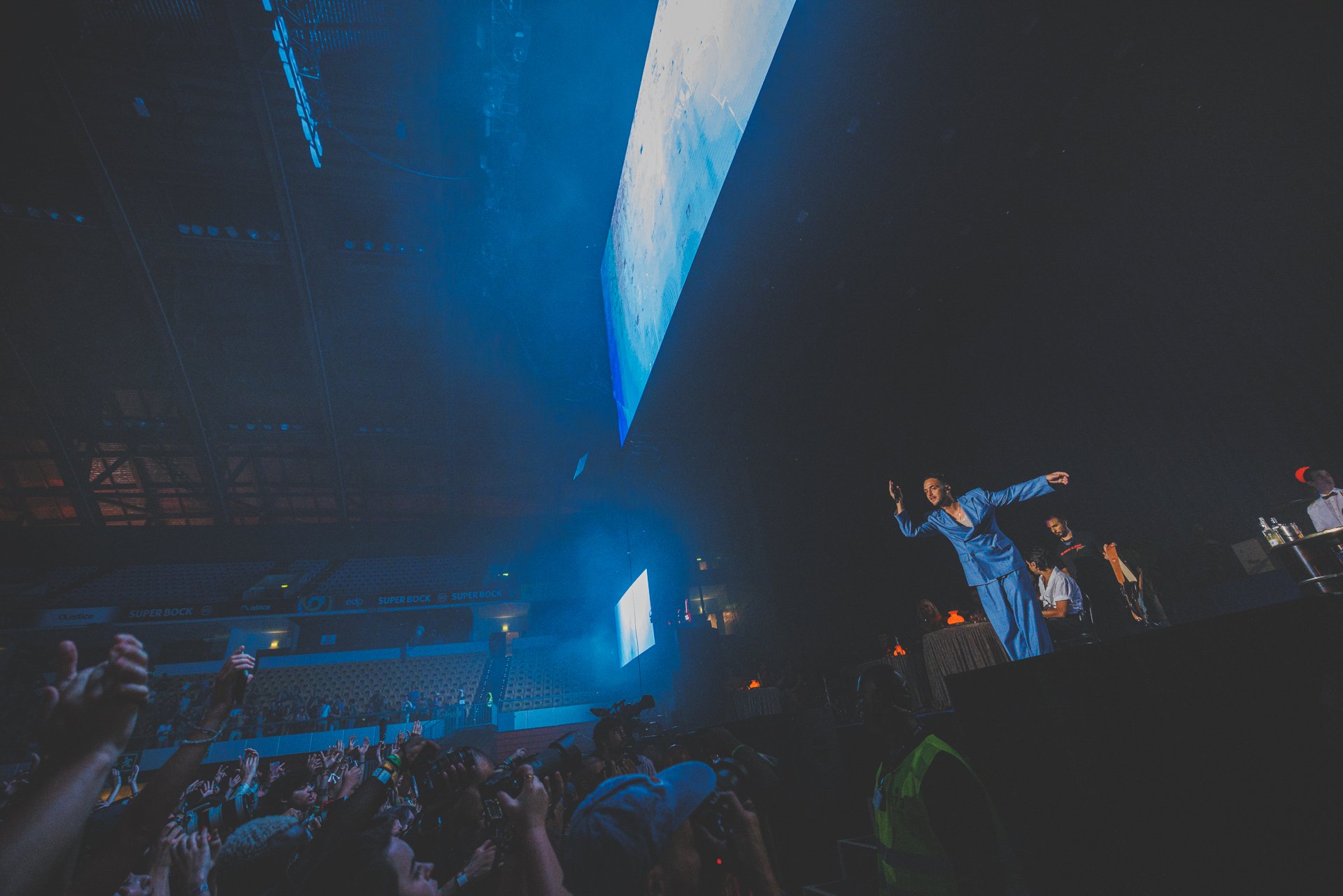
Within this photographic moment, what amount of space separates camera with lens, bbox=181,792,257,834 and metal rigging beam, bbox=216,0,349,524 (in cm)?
1197

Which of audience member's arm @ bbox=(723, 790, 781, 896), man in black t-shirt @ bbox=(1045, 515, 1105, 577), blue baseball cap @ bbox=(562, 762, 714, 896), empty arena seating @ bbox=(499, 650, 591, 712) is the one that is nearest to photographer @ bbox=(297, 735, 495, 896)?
blue baseball cap @ bbox=(562, 762, 714, 896)

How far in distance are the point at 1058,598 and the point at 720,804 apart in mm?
4804

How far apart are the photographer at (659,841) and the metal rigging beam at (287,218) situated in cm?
1328

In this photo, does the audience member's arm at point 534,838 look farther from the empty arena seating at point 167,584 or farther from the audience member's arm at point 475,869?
the empty arena seating at point 167,584

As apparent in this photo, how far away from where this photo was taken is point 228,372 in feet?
51.1

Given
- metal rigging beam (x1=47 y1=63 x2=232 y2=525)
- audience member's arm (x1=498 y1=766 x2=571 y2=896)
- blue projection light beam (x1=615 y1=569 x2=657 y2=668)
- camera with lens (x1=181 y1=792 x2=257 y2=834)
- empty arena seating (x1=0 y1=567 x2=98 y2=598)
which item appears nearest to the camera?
audience member's arm (x1=498 y1=766 x2=571 y2=896)

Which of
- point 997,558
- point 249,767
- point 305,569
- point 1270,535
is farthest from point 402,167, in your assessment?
point 305,569

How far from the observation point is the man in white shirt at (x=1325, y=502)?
4.01 meters

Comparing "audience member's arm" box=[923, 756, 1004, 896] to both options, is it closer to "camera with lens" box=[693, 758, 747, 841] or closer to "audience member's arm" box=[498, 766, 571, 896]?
"camera with lens" box=[693, 758, 747, 841]

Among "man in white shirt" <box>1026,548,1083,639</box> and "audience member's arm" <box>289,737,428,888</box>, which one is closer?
"audience member's arm" <box>289,737,428,888</box>

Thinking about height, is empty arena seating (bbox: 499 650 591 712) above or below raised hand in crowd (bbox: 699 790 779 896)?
above

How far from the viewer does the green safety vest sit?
161 centimetres

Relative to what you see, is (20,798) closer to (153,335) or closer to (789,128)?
(789,128)

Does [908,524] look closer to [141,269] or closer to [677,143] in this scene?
[677,143]
